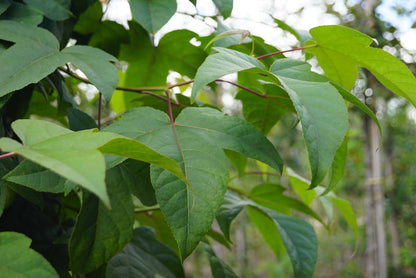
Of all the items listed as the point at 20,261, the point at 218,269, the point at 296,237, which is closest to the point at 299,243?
the point at 296,237

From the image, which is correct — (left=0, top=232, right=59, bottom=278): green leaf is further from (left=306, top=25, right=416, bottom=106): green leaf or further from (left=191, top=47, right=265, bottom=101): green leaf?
(left=306, top=25, right=416, bottom=106): green leaf

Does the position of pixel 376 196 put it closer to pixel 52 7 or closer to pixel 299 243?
pixel 299 243

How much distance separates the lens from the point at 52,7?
1.53 feet

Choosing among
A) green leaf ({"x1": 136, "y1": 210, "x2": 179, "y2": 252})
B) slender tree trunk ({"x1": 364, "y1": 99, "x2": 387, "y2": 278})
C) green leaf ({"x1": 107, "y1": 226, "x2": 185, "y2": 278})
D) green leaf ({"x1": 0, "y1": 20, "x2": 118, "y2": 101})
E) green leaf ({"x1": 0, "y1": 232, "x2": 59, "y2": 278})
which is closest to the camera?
green leaf ({"x1": 0, "y1": 232, "x2": 59, "y2": 278})

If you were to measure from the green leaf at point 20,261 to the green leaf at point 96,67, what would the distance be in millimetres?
153

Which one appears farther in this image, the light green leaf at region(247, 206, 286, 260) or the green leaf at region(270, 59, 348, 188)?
the light green leaf at region(247, 206, 286, 260)

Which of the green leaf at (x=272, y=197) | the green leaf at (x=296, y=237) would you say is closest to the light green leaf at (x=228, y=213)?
the green leaf at (x=296, y=237)

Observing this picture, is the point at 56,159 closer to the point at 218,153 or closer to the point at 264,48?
the point at 218,153

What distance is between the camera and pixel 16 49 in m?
0.36

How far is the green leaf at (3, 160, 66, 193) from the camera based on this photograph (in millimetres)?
308

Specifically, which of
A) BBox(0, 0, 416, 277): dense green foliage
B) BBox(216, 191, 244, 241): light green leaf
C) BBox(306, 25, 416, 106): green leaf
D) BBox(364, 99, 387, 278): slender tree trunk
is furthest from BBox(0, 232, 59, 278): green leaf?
BBox(364, 99, 387, 278): slender tree trunk

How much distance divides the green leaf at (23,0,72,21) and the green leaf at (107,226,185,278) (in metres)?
0.29

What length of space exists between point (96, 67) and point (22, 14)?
0.14 metres

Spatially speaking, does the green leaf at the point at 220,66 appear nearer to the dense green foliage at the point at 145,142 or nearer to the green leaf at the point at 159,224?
the dense green foliage at the point at 145,142
